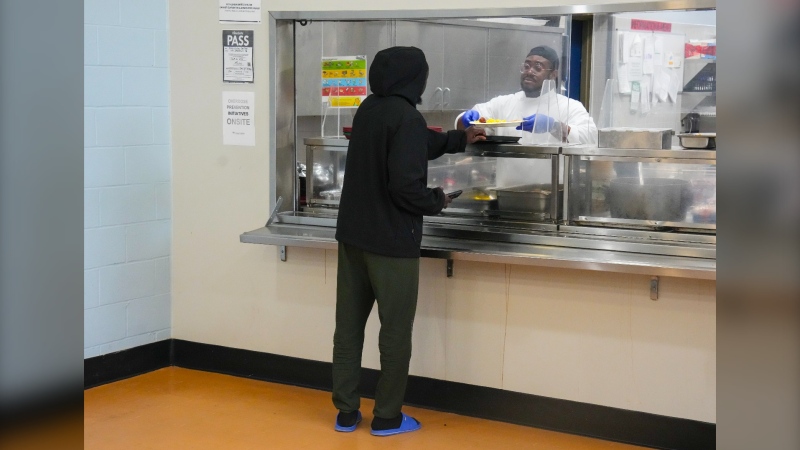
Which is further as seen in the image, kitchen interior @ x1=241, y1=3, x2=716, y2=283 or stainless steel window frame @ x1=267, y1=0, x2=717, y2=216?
stainless steel window frame @ x1=267, y1=0, x2=717, y2=216

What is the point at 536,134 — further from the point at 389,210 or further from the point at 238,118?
the point at 238,118

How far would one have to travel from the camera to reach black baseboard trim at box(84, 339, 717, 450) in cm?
385

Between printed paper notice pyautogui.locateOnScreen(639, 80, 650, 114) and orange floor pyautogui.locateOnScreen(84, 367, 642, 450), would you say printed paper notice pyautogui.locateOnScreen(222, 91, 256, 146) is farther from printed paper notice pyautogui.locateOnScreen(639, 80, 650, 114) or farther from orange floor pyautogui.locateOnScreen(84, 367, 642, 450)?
printed paper notice pyautogui.locateOnScreen(639, 80, 650, 114)

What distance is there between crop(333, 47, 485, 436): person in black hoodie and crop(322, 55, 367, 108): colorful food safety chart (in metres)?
0.66

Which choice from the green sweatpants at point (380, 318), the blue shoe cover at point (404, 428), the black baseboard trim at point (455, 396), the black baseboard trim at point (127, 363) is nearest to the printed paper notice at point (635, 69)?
the green sweatpants at point (380, 318)

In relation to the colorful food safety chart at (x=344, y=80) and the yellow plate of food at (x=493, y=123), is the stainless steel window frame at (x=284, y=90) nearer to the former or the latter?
the colorful food safety chart at (x=344, y=80)

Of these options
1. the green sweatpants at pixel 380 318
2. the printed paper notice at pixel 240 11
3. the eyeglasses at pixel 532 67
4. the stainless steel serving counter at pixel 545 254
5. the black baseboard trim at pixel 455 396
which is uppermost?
the printed paper notice at pixel 240 11

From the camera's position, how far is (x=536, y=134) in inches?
164

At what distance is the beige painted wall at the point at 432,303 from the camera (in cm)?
381

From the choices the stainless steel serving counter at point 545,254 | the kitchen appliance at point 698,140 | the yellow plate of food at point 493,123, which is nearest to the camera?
the stainless steel serving counter at point 545,254

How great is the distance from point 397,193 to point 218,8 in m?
1.66

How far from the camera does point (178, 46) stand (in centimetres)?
489

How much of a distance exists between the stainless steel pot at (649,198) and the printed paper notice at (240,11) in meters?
1.96

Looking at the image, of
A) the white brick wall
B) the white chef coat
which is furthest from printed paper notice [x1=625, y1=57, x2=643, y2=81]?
the white brick wall
